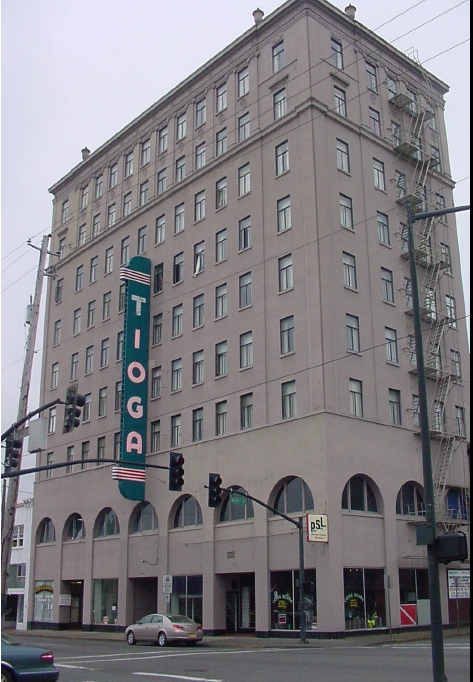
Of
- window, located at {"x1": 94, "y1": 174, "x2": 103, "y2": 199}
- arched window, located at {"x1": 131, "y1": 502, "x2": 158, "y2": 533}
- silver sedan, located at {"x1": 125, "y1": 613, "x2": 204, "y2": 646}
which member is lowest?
silver sedan, located at {"x1": 125, "y1": 613, "x2": 204, "y2": 646}

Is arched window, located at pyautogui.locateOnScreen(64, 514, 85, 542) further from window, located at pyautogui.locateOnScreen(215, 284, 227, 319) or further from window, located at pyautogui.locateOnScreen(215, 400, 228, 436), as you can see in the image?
window, located at pyautogui.locateOnScreen(215, 284, 227, 319)

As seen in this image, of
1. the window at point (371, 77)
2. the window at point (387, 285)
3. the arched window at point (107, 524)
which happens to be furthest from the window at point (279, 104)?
the arched window at point (107, 524)

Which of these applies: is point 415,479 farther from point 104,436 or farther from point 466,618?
point 104,436

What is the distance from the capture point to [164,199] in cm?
5391

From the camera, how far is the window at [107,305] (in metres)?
56.5

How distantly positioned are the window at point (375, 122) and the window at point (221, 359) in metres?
16.1

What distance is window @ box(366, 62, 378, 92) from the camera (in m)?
48.8

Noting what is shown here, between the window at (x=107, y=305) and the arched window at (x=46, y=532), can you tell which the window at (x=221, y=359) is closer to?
the window at (x=107, y=305)

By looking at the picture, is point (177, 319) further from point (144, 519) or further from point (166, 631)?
point (166, 631)

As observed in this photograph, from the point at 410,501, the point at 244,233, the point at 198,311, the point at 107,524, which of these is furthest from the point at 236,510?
the point at 244,233

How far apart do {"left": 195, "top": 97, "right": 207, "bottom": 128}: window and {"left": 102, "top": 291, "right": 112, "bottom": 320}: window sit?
13.8m

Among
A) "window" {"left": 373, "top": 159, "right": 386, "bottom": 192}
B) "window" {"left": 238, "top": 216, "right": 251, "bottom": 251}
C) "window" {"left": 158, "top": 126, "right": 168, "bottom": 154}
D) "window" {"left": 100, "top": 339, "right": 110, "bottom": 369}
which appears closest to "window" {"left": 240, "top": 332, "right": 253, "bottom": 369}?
"window" {"left": 238, "top": 216, "right": 251, "bottom": 251}

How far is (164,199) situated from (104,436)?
16842 millimetres

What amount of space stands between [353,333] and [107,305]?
21.9 meters
